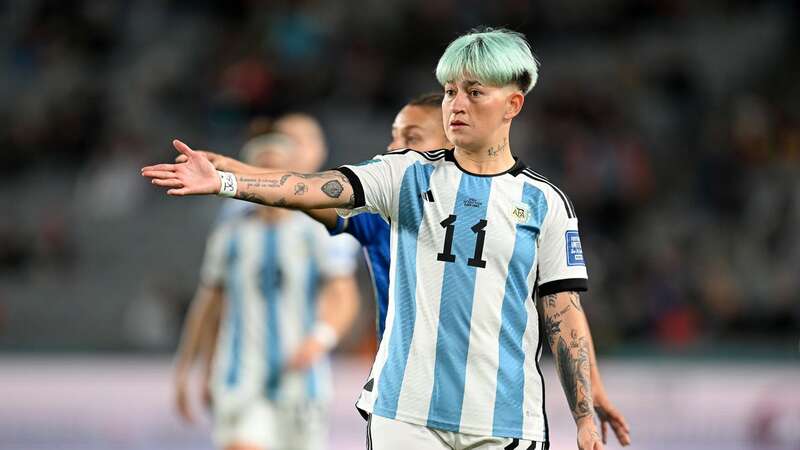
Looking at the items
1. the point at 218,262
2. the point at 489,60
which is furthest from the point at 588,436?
the point at 218,262

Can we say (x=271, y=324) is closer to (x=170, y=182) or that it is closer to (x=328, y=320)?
(x=328, y=320)

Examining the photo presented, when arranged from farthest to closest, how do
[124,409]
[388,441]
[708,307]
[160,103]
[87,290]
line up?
[160,103] < [87,290] < [708,307] < [124,409] < [388,441]

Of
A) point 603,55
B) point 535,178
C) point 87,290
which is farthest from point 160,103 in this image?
point 535,178

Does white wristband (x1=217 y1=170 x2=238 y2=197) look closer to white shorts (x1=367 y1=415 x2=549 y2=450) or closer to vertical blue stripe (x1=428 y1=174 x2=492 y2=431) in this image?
vertical blue stripe (x1=428 y1=174 x2=492 y2=431)

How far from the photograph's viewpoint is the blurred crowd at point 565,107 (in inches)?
489

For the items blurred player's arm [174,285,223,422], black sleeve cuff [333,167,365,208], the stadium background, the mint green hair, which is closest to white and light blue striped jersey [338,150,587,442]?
black sleeve cuff [333,167,365,208]

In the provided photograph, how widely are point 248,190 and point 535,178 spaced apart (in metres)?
0.92

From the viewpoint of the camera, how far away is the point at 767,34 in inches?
619

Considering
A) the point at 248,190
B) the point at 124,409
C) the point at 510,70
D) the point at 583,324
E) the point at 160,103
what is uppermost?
the point at 160,103

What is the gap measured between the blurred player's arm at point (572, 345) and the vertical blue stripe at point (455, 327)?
293 mm

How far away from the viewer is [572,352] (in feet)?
13.7

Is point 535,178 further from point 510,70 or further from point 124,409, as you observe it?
point 124,409

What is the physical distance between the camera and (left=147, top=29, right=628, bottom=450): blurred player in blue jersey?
4.04 meters

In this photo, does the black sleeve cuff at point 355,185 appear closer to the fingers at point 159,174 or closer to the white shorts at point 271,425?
the fingers at point 159,174
